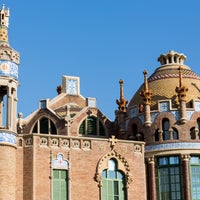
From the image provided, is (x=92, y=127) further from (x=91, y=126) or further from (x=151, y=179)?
(x=151, y=179)

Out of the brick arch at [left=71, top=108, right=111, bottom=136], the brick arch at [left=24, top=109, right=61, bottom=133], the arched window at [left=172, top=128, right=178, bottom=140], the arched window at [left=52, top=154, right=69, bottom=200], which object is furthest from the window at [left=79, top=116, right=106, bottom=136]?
the arched window at [left=52, top=154, right=69, bottom=200]

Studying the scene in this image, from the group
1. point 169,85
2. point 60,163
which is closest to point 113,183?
point 60,163

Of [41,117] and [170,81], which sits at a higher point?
[170,81]

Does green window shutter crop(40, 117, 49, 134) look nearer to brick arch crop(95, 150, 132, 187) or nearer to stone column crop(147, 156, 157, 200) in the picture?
brick arch crop(95, 150, 132, 187)

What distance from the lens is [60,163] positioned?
36938 mm

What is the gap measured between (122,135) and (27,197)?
427 inches

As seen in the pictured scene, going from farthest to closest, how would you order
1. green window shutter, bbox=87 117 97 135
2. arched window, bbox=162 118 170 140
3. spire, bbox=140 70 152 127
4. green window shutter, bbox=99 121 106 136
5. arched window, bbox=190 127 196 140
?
green window shutter, bbox=99 121 106 136, green window shutter, bbox=87 117 97 135, spire, bbox=140 70 152 127, arched window, bbox=162 118 170 140, arched window, bbox=190 127 196 140

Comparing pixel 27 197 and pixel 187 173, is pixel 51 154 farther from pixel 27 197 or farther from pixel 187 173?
pixel 187 173

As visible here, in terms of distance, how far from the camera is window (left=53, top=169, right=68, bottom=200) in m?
36.5

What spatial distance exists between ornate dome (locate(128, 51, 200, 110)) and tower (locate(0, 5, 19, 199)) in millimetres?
10906

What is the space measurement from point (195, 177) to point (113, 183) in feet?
19.3

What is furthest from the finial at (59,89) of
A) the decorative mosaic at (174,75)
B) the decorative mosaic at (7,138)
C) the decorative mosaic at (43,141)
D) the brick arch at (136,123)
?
the decorative mosaic at (7,138)

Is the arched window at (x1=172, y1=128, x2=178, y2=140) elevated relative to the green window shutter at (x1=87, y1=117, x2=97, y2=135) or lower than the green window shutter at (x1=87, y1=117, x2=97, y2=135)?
lower

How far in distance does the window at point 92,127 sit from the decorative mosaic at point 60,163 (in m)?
7.62
